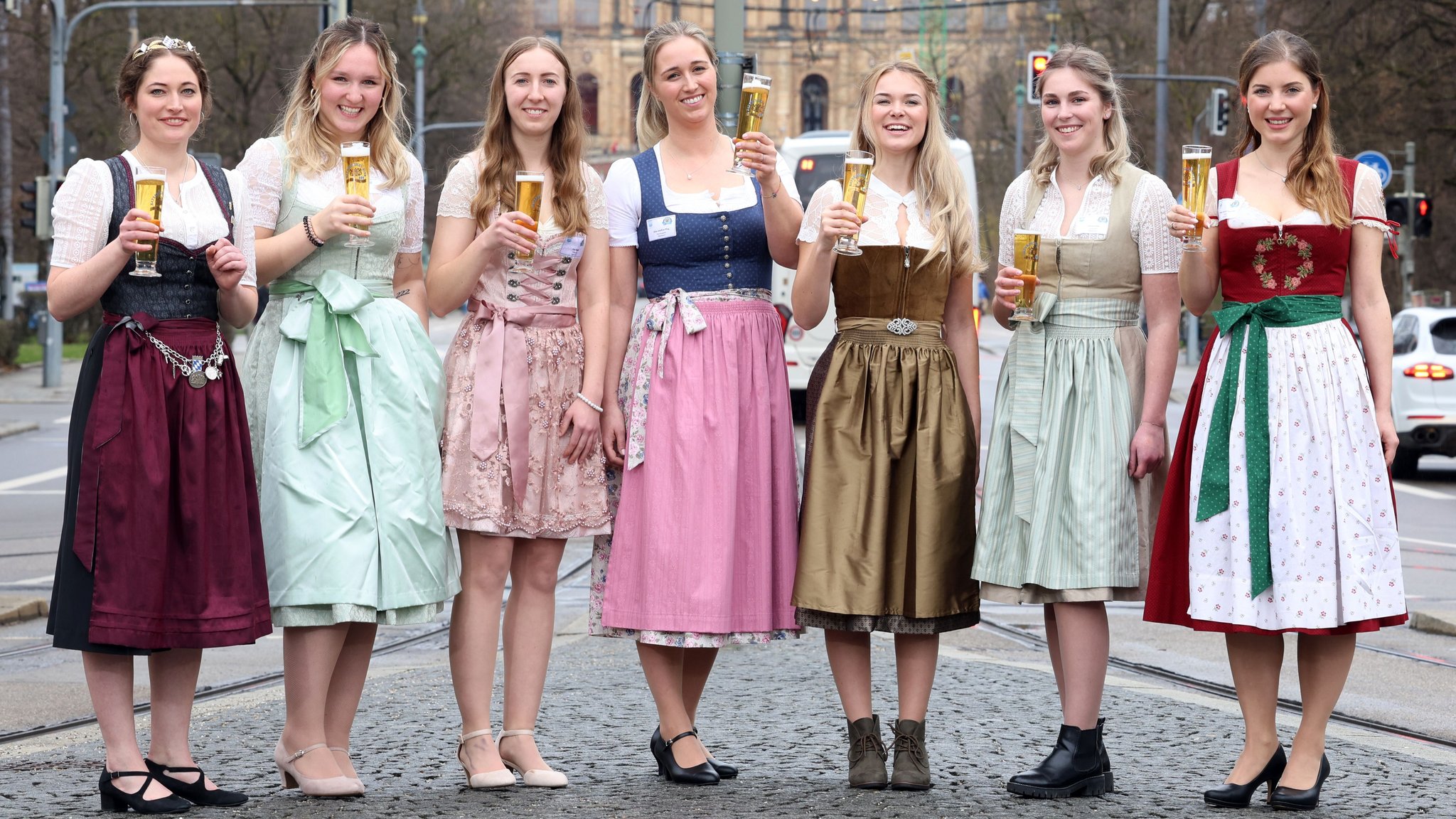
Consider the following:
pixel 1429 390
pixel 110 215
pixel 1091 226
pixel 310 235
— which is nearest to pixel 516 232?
pixel 310 235

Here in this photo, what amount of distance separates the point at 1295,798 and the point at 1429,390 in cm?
1245

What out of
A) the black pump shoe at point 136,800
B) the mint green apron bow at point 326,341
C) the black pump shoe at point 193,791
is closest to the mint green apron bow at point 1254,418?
the mint green apron bow at point 326,341

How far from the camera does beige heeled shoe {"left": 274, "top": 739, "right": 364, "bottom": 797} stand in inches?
191

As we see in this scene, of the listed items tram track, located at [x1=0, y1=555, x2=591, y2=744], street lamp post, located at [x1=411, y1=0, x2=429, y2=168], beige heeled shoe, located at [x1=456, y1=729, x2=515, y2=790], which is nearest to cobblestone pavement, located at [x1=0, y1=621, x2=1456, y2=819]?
beige heeled shoe, located at [x1=456, y1=729, x2=515, y2=790]

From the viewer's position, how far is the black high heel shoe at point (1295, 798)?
4.86m

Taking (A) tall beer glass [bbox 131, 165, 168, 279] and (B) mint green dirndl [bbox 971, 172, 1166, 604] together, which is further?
(B) mint green dirndl [bbox 971, 172, 1166, 604]

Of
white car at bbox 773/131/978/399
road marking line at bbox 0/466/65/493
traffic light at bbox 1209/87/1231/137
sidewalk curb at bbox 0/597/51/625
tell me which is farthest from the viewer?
traffic light at bbox 1209/87/1231/137

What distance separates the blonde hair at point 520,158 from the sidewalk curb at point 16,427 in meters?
17.1

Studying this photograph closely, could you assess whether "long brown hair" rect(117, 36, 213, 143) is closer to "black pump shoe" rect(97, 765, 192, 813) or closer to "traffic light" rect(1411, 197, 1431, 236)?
"black pump shoe" rect(97, 765, 192, 813)

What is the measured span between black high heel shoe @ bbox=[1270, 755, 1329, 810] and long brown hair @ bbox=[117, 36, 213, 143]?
10.8ft

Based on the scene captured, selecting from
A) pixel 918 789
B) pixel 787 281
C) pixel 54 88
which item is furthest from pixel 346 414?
pixel 54 88

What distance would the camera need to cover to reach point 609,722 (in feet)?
20.1

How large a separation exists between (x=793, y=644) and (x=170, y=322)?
12.3ft

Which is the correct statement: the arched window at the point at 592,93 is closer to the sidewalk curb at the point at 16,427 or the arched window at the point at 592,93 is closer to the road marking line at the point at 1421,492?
the sidewalk curb at the point at 16,427
